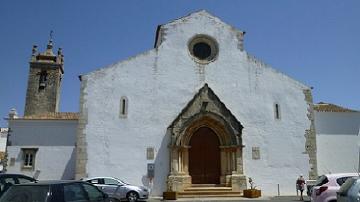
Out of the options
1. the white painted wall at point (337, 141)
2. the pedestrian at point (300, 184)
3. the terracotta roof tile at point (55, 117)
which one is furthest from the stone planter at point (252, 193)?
the terracotta roof tile at point (55, 117)

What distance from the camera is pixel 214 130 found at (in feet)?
69.4

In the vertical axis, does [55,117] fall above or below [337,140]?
above

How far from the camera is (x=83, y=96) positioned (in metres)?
20.6

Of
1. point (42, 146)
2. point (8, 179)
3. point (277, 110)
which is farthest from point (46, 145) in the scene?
point (277, 110)

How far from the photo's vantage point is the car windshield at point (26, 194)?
24.3 ft

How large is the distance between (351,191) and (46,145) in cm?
1887

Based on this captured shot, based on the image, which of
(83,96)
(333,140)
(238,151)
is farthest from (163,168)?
(333,140)

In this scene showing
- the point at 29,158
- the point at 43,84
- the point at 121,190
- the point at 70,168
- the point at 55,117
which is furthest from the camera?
the point at 43,84

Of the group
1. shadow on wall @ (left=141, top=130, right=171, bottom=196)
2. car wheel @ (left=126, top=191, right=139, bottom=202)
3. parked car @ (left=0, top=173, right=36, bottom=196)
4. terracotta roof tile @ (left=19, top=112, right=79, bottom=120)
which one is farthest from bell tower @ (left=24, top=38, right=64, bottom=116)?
parked car @ (left=0, top=173, right=36, bottom=196)

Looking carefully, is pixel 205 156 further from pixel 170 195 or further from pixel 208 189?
pixel 170 195

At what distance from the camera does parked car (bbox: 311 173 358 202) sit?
1041 centimetres

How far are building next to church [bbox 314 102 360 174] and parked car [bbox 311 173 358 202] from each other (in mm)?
12336

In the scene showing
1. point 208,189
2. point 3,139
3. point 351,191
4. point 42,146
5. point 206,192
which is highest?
point 3,139

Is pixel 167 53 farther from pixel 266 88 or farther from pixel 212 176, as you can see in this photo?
pixel 212 176
